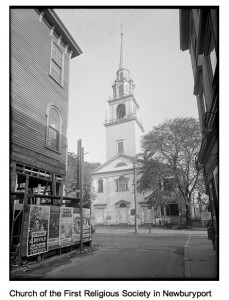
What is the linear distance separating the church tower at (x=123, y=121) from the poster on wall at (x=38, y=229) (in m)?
34.8

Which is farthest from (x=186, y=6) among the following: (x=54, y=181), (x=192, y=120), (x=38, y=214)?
(x=192, y=120)

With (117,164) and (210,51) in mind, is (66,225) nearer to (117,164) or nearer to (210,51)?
(210,51)

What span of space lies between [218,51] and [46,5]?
419cm

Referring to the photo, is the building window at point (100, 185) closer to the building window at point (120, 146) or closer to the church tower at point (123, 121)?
the church tower at point (123, 121)

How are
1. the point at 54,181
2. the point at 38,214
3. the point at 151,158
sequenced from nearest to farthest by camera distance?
the point at 38,214 → the point at 54,181 → the point at 151,158

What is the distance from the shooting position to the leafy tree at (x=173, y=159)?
27.8 m

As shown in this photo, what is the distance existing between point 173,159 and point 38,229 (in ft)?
75.7

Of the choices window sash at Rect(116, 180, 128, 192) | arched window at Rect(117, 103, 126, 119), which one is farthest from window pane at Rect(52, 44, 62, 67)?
arched window at Rect(117, 103, 126, 119)

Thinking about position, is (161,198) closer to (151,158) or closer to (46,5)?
(151,158)

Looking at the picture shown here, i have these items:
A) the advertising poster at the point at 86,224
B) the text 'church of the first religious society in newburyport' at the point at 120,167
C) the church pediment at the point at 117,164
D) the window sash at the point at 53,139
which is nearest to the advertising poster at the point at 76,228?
the advertising poster at the point at 86,224

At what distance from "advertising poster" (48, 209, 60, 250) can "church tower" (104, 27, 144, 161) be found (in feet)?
111

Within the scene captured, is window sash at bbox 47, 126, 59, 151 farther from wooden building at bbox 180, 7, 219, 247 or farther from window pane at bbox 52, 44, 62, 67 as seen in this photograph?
wooden building at bbox 180, 7, 219, 247

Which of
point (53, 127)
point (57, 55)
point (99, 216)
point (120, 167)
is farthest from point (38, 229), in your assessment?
point (120, 167)
